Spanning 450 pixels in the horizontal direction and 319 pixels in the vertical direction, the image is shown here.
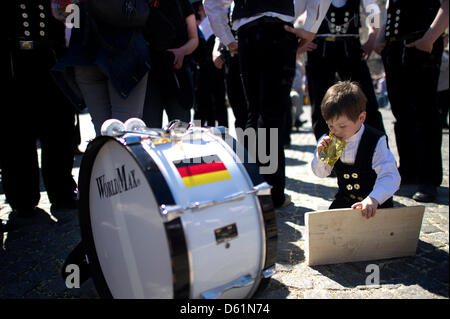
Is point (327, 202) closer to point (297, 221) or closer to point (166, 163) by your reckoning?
point (297, 221)

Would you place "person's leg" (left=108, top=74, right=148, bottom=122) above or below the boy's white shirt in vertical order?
above

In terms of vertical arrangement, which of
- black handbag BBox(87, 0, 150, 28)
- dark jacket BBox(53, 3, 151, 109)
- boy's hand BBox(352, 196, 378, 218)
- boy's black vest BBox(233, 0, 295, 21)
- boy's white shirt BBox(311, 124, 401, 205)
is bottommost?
boy's hand BBox(352, 196, 378, 218)

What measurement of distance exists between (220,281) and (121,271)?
1.53ft

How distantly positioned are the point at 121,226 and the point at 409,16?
2837mm

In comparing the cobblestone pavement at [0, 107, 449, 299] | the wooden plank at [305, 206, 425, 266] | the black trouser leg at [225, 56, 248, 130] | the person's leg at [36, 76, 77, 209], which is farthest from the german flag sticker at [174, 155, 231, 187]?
the black trouser leg at [225, 56, 248, 130]

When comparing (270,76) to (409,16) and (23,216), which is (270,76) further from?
(23,216)

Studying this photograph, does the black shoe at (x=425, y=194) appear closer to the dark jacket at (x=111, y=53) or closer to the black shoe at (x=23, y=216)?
the dark jacket at (x=111, y=53)

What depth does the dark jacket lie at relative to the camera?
2201 millimetres

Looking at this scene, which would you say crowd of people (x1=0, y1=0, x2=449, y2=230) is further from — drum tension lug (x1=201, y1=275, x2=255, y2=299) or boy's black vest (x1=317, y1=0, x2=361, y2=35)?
drum tension lug (x1=201, y1=275, x2=255, y2=299)

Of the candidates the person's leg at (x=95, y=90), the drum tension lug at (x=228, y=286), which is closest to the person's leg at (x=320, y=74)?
the person's leg at (x=95, y=90)

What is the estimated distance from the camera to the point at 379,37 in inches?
132

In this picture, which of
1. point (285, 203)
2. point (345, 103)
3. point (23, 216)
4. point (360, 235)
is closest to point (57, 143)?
point (23, 216)

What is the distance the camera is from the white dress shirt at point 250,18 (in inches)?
104

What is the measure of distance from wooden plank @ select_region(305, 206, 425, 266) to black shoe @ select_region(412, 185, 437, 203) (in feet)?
3.45
